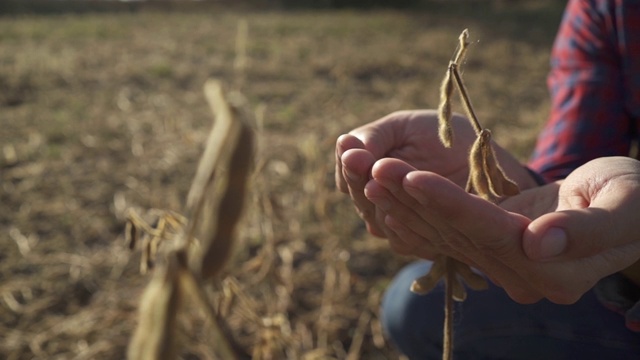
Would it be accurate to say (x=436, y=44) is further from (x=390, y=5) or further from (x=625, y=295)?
(x=625, y=295)

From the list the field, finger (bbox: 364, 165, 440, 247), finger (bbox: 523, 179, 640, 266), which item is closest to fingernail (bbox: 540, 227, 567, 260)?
finger (bbox: 523, 179, 640, 266)

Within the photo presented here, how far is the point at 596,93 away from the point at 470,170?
1.84ft

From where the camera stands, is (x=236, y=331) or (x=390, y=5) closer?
(x=236, y=331)

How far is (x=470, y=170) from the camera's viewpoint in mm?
608

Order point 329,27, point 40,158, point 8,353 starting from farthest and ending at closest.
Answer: point 329,27
point 40,158
point 8,353

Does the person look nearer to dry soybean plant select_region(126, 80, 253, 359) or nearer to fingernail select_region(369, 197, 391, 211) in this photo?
fingernail select_region(369, 197, 391, 211)

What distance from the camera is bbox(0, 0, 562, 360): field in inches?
59.6

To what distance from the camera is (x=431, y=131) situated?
0.83m

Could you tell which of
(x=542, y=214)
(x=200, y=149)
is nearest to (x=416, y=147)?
(x=542, y=214)

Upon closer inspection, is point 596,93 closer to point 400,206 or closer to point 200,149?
point 400,206

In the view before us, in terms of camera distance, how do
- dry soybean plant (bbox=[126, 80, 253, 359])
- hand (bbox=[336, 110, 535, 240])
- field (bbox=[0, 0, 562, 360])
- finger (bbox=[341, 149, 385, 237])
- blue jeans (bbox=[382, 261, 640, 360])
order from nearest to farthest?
1. dry soybean plant (bbox=[126, 80, 253, 359])
2. finger (bbox=[341, 149, 385, 237])
3. hand (bbox=[336, 110, 535, 240])
4. blue jeans (bbox=[382, 261, 640, 360])
5. field (bbox=[0, 0, 562, 360])

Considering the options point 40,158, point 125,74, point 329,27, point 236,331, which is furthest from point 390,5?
point 236,331

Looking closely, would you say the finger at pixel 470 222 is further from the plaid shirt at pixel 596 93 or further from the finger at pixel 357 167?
the plaid shirt at pixel 596 93

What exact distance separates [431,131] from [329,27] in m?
5.05
